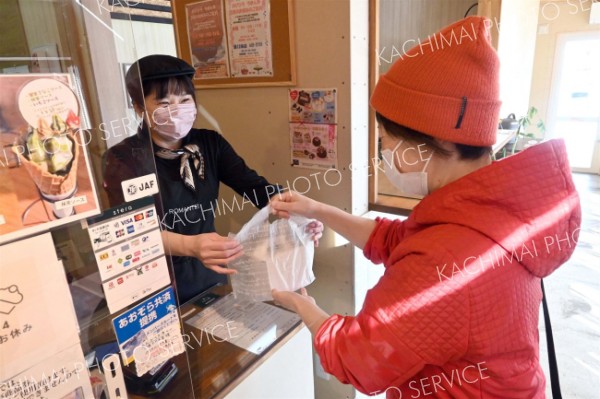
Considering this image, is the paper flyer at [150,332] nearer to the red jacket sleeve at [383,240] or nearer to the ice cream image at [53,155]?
the ice cream image at [53,155]

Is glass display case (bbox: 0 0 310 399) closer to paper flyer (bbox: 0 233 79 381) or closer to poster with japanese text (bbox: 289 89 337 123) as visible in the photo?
paper flyer (bbox: 0 233 79 381)

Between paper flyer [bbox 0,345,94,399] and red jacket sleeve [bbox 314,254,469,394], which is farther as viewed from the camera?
red jacket sleeve [bbox 314,254,469,394]

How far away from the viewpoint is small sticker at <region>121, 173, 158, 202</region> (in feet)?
1.95

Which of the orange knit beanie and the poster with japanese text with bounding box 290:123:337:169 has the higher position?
the orange knit beanie

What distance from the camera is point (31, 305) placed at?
0.49 metres

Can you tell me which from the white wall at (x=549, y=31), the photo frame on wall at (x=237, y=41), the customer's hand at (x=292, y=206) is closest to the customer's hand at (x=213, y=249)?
the customer's hand at (x=292, y=206)

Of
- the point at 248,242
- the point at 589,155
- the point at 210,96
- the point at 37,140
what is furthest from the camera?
the point at 589,155

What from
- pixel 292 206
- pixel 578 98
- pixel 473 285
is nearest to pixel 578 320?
pixel 292 206

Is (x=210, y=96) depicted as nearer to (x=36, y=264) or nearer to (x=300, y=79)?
(x=300, y=79)

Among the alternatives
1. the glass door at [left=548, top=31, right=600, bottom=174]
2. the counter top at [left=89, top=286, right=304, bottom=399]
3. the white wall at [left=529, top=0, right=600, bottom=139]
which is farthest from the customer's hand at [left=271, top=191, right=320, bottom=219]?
the glass door at [left=548, top=31, right=600, bottom=174]

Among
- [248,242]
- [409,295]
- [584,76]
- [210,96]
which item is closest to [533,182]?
[409,295]

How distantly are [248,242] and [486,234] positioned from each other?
2.01 feet

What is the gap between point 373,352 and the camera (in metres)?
0.68

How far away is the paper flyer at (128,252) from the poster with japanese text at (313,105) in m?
0.90
